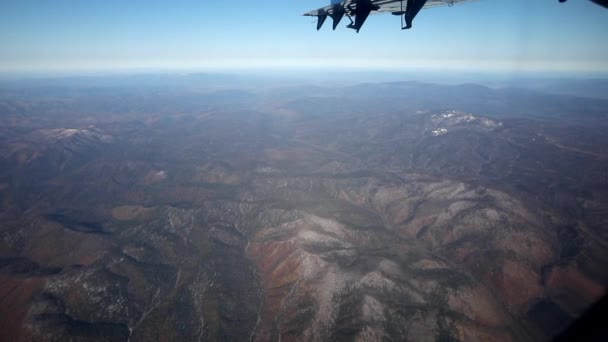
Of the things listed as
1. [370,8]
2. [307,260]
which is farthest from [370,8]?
[307,260]

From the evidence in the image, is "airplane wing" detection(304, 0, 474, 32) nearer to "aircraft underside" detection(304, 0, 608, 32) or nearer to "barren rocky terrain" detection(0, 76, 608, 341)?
"aircraft underside" detection(304, 0, 608, 32)

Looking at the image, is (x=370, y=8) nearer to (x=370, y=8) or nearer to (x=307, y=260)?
(x=370, y=8)

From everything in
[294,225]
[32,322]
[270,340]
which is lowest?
[270,340]

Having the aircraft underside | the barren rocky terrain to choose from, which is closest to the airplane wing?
the aircraft underside

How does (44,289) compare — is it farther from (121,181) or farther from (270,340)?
(121,181)

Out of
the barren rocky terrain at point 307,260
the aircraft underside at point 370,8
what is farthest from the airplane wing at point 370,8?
the barren rocky terrain at point 307,260

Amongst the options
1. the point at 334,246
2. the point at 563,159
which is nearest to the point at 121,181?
the point at 334,246

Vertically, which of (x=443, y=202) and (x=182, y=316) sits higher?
(x=443, y=202)

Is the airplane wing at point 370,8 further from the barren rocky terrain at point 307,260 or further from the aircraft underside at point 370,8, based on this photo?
the barren rocky terrain at point 307,260
